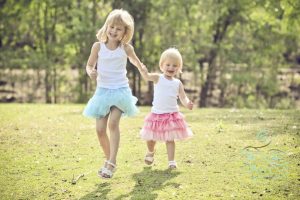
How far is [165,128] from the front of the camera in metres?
7.32

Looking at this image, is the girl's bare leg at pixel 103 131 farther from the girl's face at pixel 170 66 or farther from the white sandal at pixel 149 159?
the girl's face at pixel 170 66

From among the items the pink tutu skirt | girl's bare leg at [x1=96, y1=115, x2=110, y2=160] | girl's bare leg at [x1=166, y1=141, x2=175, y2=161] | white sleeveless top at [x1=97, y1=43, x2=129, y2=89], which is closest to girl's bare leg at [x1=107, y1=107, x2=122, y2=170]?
girl's bare leg at [x1=96, y1=115, x2=110, y2=160]

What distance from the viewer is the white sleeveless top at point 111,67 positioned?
6.91 meters

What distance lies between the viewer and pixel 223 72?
2902 centimetres

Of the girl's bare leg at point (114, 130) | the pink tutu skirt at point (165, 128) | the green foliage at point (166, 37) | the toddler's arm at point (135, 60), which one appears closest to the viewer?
the girl's bare leg at point (114, 130)

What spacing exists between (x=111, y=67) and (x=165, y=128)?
119cm

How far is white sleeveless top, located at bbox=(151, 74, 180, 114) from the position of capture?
7.43 metres

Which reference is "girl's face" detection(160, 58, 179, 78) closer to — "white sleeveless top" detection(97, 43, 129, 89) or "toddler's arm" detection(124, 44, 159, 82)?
"toddler's arm" detection(124, 44, 159, 82)

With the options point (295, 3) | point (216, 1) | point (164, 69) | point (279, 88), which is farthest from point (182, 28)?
point (164, 69)

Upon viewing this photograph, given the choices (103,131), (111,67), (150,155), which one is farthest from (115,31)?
(150,155)

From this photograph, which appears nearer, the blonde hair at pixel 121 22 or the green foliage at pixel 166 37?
the blonde hair at pixel 121 22

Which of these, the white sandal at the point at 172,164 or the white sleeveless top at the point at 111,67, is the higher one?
the white sleeveless top at the point at 111,67

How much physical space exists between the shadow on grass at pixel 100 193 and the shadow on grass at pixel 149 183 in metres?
0.23

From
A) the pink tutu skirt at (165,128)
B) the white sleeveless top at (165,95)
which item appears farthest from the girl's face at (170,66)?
the pink tutu skirt at (165,128)
